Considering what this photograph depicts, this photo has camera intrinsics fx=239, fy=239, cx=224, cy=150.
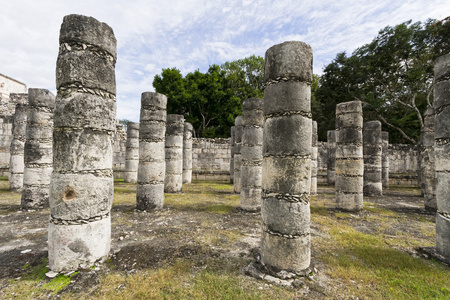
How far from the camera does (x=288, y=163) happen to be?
4.00m

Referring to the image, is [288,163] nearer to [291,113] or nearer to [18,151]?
[291,113]

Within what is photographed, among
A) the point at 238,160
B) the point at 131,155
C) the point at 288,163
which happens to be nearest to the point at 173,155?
the point at 238,160

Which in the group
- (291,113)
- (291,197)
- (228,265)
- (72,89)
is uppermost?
(72,89)

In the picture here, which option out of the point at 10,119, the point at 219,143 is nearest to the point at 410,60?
the point at 219,143

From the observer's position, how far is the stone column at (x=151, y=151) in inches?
320

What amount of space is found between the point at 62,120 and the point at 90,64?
42.5 inches

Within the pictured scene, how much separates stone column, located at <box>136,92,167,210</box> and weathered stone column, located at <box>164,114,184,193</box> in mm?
3287

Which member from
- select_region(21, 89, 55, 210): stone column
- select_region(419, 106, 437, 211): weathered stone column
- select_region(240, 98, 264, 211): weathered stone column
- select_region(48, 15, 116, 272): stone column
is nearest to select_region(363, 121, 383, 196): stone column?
select_region(419, 106, 437, 211): weathered stone column

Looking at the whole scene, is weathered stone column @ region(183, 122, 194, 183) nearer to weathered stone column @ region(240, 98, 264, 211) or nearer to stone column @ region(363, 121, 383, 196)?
weathered stone column @ region(240, 98, 264, 211)

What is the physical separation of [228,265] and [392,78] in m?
25.0

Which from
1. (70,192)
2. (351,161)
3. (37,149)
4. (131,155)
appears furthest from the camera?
(131,155)

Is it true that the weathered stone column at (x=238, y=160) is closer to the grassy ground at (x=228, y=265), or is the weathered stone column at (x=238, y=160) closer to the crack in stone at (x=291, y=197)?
the grassy ground at (x=228, y=265)

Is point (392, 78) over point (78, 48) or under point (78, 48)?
over

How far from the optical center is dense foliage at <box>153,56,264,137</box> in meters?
26.9
